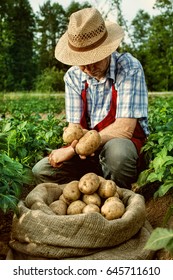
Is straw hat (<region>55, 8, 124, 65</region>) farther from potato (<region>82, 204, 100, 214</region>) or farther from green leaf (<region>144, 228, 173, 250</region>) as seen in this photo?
green leaf (<region>144, 228, 173, 250</region>)

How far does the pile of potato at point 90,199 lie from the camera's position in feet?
11.4

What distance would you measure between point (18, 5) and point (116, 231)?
4178 centimetres

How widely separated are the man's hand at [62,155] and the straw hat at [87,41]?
67 cm

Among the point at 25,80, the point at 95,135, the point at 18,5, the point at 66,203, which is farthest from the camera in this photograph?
the point at 18,5

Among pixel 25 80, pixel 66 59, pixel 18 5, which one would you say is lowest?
pixel 25 80

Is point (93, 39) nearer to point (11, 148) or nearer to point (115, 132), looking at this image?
point (115, 132)

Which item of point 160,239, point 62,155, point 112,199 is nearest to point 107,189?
point 112,199

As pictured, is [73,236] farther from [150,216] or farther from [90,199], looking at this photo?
[150,216]

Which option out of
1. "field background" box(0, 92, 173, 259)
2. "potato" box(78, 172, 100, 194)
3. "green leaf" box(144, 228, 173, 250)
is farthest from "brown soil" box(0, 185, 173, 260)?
"green leaf" box(144, 228, 173, 250)

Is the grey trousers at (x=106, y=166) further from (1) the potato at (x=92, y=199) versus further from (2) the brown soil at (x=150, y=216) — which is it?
(1) the potato at (x=92, y=199)

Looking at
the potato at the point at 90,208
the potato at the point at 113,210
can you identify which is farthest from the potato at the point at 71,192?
the potato at the point at 113,210

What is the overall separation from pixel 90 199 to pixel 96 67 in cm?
116

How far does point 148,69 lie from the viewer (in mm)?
23281
